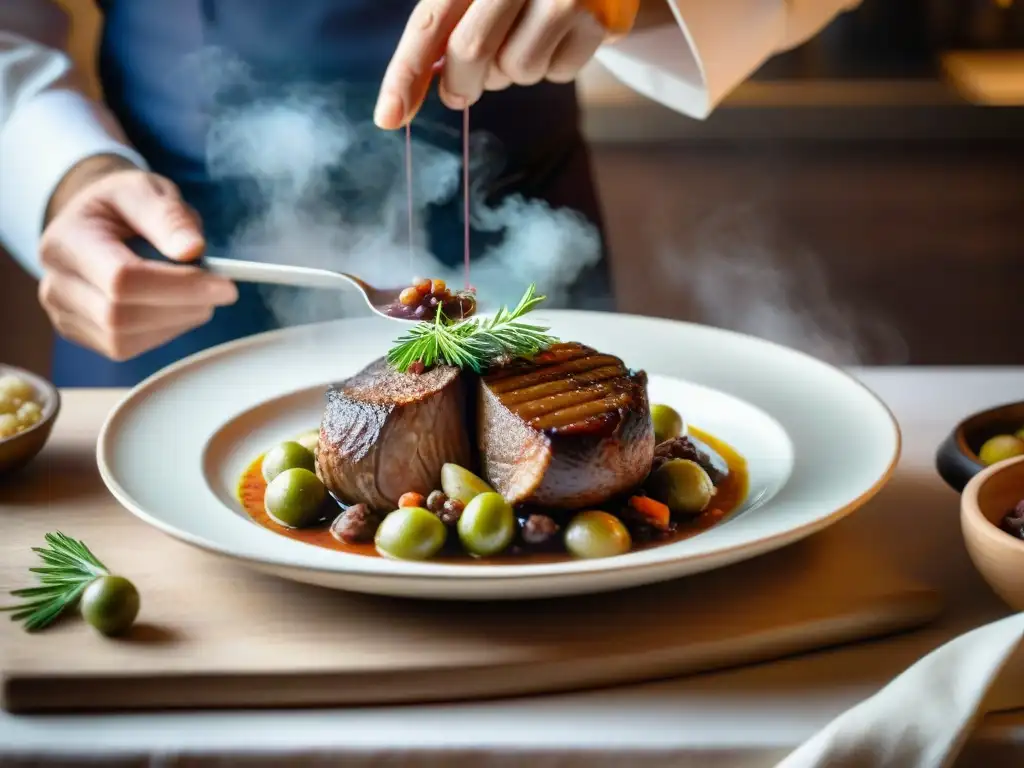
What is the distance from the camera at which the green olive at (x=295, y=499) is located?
72.1 inches

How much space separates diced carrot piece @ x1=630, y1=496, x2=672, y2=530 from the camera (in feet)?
5.87

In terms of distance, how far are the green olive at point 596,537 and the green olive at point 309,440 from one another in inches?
22.5

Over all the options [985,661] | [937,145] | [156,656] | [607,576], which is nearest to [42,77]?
[156,656]

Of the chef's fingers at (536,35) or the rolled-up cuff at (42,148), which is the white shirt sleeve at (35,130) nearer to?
the rolled-up cuff at (42,148)

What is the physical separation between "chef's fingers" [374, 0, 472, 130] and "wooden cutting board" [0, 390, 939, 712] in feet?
2.72

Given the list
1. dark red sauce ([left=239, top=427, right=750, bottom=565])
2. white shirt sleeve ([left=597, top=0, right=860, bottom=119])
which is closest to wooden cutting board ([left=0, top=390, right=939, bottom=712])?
dark red sauce ([left=239, top=427, right=750, bottom=565])

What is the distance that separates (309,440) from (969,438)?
115 centimetres

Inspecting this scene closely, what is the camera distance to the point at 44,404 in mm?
2078

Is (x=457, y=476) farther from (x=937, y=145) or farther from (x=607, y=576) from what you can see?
(x=937, y=145)

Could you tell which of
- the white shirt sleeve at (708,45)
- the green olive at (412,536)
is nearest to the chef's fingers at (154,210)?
the green olive at (412,536)

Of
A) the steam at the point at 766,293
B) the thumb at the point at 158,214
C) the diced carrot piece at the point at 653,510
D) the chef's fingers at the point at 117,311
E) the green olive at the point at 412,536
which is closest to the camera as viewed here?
the green olive at the point at 412,536

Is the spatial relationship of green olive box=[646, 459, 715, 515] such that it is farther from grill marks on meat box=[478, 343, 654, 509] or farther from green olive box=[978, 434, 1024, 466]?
green olive box=[978, 434, 1024, 466]

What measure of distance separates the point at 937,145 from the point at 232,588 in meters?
5.40

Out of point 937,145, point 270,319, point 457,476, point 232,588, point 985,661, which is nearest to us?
point 985,661
